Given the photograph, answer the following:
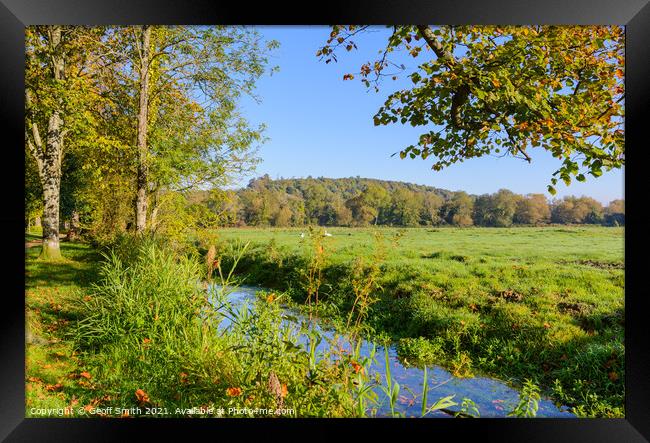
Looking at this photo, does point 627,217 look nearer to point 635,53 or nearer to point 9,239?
point 635,53

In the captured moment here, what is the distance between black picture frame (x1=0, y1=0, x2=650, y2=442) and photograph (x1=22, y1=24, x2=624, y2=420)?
139 millimetres

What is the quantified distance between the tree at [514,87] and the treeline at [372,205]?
651 mm

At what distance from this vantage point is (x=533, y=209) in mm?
4859

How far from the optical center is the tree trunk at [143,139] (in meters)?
3.95

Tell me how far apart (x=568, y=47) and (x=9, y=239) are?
4.39 m

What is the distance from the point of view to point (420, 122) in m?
3.77

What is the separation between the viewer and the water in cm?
303

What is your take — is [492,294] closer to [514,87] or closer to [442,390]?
[442,390]

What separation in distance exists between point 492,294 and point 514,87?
2.38 metres

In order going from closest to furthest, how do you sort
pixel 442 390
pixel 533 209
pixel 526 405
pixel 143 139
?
pixel 526 405
pixel 442 390
pixel 143 139
pixel 533 209

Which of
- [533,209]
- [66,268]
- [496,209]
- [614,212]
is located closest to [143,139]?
[66,268]

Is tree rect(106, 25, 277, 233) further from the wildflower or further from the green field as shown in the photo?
the wildflower

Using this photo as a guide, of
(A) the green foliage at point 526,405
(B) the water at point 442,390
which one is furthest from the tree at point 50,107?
(A) the green foliage at point 526,405
